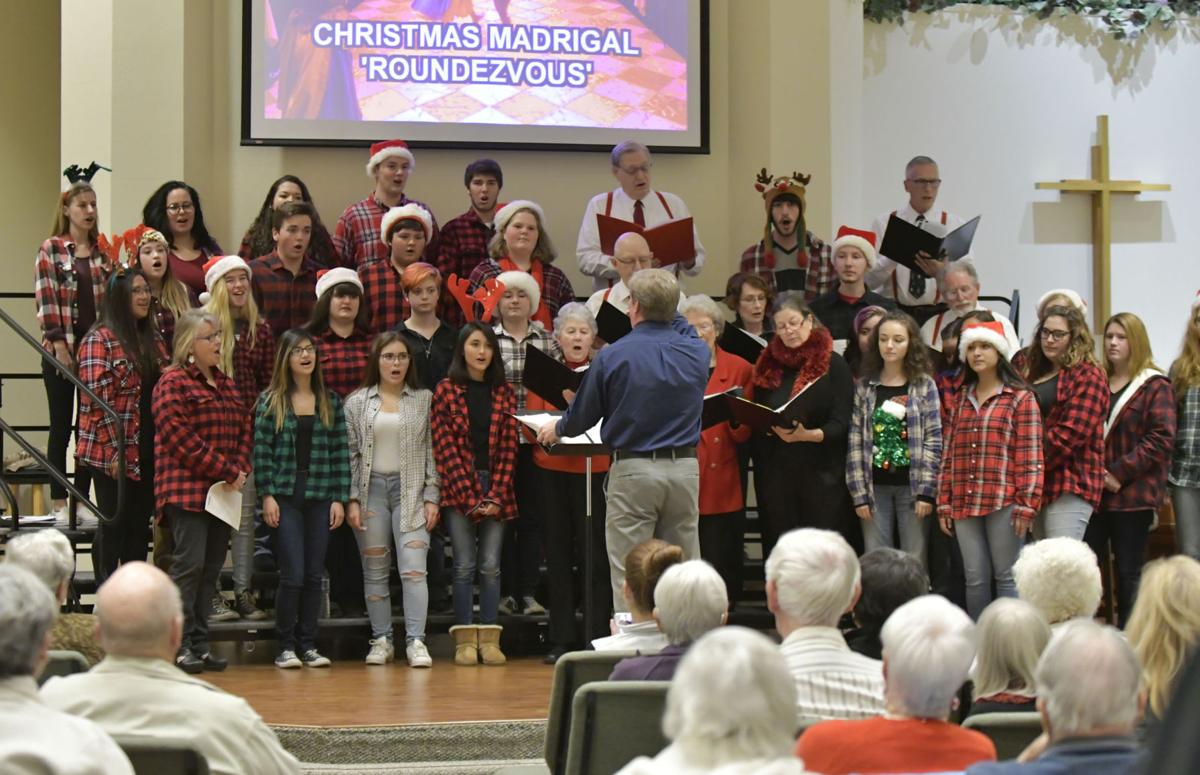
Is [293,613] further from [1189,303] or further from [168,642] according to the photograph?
[1189,303]

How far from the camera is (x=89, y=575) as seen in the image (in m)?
6.89

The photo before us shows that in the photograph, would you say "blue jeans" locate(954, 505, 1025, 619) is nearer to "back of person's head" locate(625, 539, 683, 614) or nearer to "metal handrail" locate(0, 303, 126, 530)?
"back of person's head" locate(625, 539, 683, 614)

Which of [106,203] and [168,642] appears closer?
[168,642]

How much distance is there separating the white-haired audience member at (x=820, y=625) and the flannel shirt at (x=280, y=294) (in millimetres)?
4194

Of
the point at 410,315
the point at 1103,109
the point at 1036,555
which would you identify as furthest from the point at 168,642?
the point at 1103,109

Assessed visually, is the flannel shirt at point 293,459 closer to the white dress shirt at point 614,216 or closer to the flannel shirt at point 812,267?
the white dress shirt at point 614,216

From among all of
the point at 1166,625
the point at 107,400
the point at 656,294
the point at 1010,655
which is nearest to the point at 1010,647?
the point at 1010,655

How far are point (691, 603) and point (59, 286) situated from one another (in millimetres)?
4368

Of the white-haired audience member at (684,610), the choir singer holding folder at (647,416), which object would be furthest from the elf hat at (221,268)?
the white-haired audience member at (684,610)

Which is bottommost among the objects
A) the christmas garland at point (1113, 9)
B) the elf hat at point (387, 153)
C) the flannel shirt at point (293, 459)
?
the flannel shirt at point (293, 459)

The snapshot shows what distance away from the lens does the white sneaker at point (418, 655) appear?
6254mm

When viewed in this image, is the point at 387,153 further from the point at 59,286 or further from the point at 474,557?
the point at 474,557

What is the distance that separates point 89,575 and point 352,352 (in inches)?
61.7

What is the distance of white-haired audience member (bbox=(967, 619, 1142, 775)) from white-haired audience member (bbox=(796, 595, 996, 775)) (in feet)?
0.78
